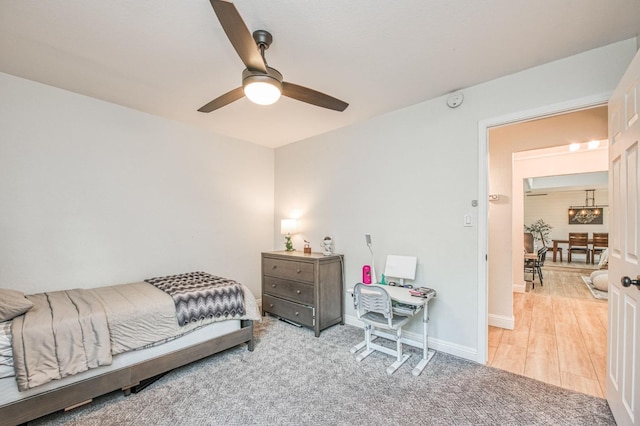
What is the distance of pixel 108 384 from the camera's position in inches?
75.8

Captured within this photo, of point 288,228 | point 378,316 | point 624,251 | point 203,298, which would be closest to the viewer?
point 624,251

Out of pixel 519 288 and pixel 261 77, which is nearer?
pixel 261 77

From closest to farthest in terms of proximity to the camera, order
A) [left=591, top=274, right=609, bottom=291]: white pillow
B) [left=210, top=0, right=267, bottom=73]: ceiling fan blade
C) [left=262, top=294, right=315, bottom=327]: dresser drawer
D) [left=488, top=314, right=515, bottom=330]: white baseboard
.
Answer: [left=210, top=0, right=267, bottom=73]: ceiling fan blade
[left=262, top=294, right=315, bottom=327]: dresser drawer
[left=488, top=314, right=515, bottom=330]: white baseboard
[left=591, top=274, right=609, bottom=291]: white pillow

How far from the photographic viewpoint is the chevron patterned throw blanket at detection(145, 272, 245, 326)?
2342 millimetres

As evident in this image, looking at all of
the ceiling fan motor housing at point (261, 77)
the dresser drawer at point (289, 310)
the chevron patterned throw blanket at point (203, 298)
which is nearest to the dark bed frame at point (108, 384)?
the chevron patterned throw blanket at point (203, 298)

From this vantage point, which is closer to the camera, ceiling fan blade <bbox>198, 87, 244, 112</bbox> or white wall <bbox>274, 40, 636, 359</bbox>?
ceiling fan blade <bbox>198, 87, 244, 112</bbox>

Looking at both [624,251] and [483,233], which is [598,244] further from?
[624,251]

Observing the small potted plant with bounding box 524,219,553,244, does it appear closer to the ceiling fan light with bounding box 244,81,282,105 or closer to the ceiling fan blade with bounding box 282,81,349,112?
the ceiling fan blade with bounding box 282,81,349,112

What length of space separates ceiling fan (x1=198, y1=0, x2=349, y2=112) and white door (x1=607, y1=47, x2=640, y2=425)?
172cm

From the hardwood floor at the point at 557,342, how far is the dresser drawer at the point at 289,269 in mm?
1919

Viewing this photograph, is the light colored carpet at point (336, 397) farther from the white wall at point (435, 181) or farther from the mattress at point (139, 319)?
the white wall at point (435, 181)

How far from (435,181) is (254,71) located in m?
1.98

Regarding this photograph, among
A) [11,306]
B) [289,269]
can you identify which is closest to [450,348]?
[289,269]

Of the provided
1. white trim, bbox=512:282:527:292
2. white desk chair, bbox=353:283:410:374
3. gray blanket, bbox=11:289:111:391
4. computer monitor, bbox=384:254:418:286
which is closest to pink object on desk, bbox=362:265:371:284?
computer monitor, bbox=384:254:418:286
